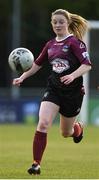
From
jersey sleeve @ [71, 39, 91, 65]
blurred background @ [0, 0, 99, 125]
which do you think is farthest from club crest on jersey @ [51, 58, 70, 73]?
blurred background @ [0, 0, 99, 125]

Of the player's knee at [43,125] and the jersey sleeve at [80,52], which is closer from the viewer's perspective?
the player's knee at [43,125]

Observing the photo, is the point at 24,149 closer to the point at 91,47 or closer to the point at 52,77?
the point at 52,77

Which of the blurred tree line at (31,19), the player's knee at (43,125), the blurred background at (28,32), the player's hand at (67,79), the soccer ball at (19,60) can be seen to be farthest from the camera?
the blurred tree line at (31,19)

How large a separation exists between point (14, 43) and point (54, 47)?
2853cm

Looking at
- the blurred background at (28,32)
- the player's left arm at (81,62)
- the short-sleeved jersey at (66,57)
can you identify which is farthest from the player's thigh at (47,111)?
the blurred background at (28,32)

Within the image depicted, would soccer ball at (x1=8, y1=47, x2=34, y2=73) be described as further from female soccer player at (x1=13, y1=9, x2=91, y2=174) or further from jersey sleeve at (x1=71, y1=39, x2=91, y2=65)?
jersey sleeve at (x1=71, y1=39, x2=91, y2=65)

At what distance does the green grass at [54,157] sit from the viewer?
12.9m

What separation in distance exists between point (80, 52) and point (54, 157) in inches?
174

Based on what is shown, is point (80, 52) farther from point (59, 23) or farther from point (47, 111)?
point (47, 111)

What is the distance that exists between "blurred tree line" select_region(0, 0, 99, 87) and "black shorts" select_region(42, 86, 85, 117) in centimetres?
3194

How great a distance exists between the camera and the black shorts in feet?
42.4

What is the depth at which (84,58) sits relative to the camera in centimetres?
1284

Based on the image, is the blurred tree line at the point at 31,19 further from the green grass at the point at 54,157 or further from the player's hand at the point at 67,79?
the player's hand at the point at 67,79

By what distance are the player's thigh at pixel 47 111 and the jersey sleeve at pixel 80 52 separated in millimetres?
724
